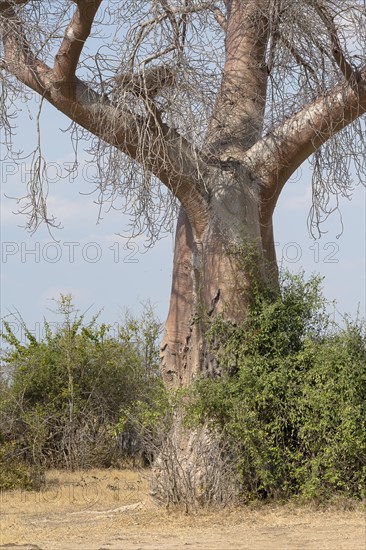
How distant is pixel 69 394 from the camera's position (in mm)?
17203

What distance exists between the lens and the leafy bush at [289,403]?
34.3 ft

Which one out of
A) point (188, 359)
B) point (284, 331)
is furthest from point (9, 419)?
point (284, 331)

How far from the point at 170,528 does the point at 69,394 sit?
764 cm

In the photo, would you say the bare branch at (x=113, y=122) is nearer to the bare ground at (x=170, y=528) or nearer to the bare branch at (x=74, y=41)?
the bare branch at (x=74, y=41)

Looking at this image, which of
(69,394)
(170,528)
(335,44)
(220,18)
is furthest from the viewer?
(69,394)

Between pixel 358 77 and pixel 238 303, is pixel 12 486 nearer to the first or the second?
pixel 238 303

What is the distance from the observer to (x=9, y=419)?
56.1 feet

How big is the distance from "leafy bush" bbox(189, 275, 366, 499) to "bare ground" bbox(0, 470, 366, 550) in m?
0.41

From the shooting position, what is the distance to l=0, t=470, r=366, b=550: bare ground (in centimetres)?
879

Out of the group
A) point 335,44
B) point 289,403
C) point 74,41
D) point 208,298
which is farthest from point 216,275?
point 74,41

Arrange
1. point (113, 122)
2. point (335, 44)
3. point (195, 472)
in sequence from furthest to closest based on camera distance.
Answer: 1. point (335, 44)
2. point (113, 122)
3. point (195, 472)

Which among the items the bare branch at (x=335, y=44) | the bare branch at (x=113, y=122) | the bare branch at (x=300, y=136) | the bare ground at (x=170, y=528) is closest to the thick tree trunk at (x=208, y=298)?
the bare branch at (x=300, y=136)

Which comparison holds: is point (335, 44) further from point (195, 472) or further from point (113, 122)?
point (195, 472)

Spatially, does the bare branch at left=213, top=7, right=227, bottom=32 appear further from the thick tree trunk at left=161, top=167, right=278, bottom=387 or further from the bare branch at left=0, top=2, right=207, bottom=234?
the bare branch at left=0, top=2, right=207, bottom=234
